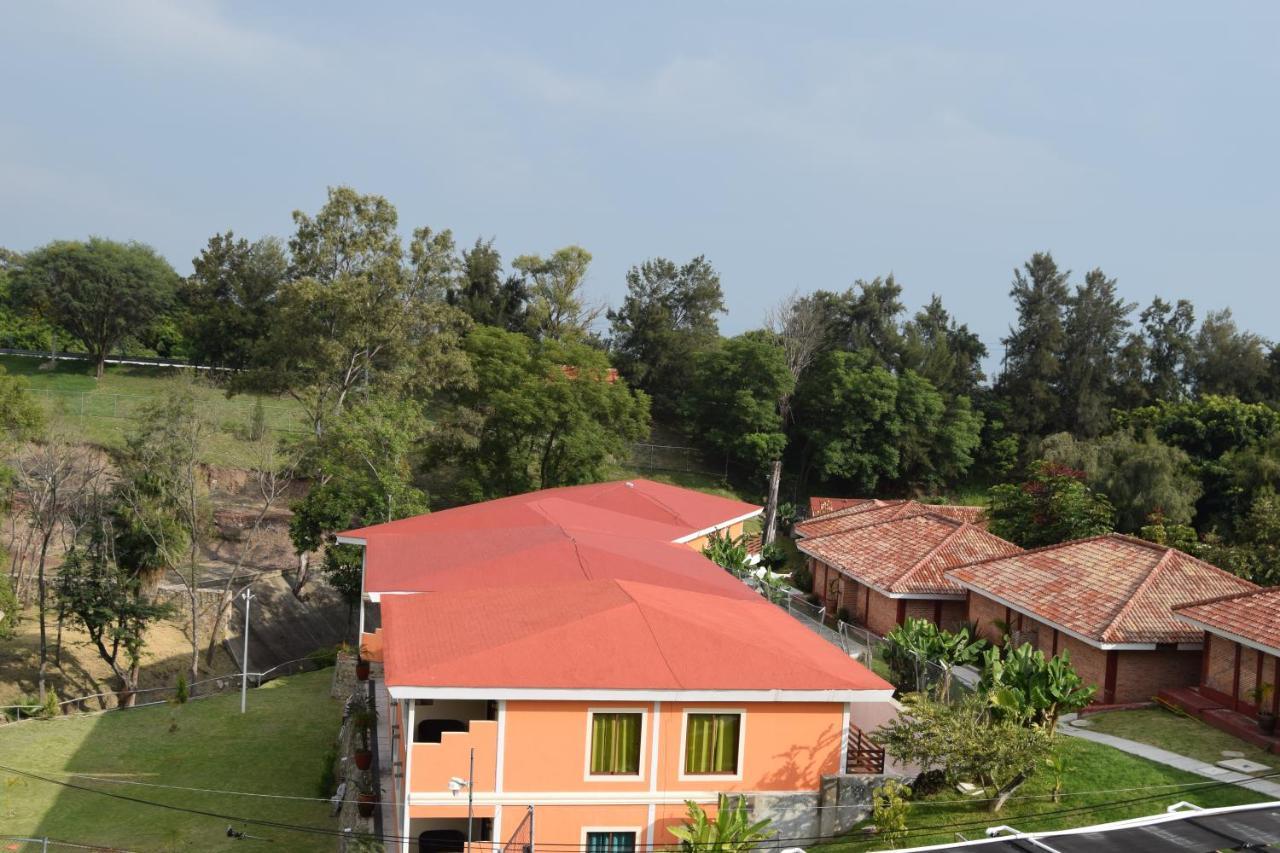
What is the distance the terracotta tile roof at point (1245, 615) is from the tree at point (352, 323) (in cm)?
3402

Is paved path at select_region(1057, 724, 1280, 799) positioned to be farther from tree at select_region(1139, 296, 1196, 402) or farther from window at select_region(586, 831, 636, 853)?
tree at select_region(1139, 296, 1196, 402)

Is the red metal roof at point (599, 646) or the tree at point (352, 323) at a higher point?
the tree at point (352, 323)

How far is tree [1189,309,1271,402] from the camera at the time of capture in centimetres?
6372

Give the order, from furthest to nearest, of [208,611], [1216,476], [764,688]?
[1216,476]
[208,611]
[764,688]

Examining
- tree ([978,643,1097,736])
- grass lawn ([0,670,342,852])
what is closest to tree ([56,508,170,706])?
grass lawn ([0,670,342,852])

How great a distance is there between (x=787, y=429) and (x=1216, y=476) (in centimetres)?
2539

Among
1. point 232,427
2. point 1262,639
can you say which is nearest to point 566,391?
point 232,427

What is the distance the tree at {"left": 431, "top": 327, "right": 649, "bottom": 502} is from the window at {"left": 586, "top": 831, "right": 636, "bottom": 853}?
1219 inches

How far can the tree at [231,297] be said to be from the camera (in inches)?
2586

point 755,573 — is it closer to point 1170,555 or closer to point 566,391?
point 1170,555

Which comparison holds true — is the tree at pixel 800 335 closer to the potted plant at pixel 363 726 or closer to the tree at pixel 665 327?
the tree at pixel 665 327

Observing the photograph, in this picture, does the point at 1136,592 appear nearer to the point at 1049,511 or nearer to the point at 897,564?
the point at 897,564

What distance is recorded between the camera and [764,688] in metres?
16.8

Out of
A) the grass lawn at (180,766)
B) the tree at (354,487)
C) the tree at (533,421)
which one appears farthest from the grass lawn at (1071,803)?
the tree at (533,421)
